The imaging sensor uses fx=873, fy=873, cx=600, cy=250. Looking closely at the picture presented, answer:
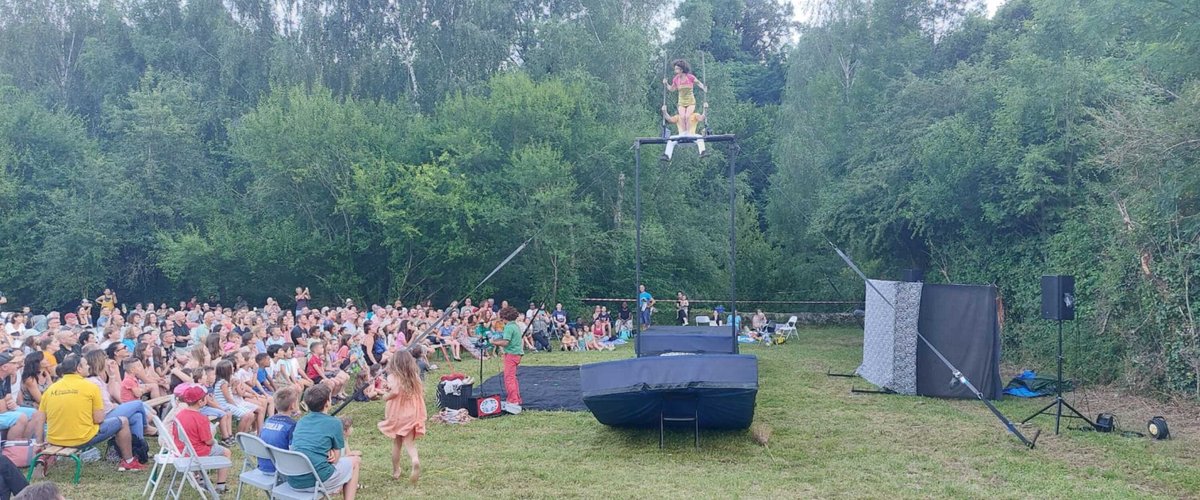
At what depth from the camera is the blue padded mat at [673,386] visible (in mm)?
7973

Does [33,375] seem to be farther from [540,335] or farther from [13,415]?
[540,335]

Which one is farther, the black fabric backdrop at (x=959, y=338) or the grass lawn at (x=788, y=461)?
the black fabric backdrop at (x=959, y=338)

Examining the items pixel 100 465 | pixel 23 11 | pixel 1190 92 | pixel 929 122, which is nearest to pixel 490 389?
pixel 100 465

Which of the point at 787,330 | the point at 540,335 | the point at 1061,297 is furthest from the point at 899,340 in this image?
the point at 787,330

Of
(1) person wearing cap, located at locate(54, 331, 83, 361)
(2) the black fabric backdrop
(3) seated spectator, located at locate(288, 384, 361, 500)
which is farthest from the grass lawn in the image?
(1) person wearing cap, located at locate(54, 331, 83, 361)

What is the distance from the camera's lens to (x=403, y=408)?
7234mm

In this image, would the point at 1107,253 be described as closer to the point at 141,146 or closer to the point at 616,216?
the point at 616,216

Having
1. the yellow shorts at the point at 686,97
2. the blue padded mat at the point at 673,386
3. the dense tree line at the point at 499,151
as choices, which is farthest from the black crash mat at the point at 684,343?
the dense tree line at the point at 499,151

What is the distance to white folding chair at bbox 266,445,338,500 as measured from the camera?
557cm

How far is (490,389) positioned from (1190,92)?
30.8 feet

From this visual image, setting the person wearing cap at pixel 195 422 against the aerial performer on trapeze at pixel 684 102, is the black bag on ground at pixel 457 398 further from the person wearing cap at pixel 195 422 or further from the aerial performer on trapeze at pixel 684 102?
the aerial performer on trapeze at pixel 684 102

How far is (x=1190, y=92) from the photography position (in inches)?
404

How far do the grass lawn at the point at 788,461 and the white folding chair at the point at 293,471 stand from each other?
1112 millimetres

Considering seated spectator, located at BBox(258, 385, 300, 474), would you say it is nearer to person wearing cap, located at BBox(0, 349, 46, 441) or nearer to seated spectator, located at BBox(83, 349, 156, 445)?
seated spectator, located at BBox(83, 349, 156, 445)
